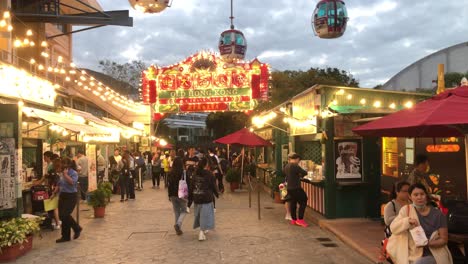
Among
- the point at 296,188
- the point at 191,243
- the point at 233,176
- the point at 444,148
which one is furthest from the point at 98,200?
the point at 444,148

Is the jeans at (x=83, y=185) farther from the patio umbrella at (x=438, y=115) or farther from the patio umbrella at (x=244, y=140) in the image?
the patio umbrella at (x=438, y=115)

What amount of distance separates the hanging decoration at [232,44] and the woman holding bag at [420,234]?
9.75 meters

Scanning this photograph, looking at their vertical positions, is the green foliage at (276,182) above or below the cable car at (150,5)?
below

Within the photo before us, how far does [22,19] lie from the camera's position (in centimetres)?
1623

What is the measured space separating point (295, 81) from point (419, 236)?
27.2 metres

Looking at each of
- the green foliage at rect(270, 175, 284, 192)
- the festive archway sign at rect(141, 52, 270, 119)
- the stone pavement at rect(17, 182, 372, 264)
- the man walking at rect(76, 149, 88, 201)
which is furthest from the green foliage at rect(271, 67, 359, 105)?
the stone pavement at rect(17, 182, 372, 264)

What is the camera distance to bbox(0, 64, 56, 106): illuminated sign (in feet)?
32.9

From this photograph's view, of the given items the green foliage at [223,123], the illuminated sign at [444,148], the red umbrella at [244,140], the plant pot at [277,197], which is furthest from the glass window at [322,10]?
the green foliage at [223,123]

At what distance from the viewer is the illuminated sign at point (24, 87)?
1004cm

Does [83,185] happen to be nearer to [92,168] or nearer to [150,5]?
[92,168]

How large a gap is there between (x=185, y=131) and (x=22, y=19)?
5903 centimetres

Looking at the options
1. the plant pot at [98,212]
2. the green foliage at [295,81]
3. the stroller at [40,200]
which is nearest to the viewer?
the stroller at [40,200]

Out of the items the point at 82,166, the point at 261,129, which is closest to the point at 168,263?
the point at 82,166

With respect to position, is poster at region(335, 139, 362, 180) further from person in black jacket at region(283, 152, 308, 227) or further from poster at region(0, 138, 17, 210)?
poster at region(0, 138, 17, 210)
